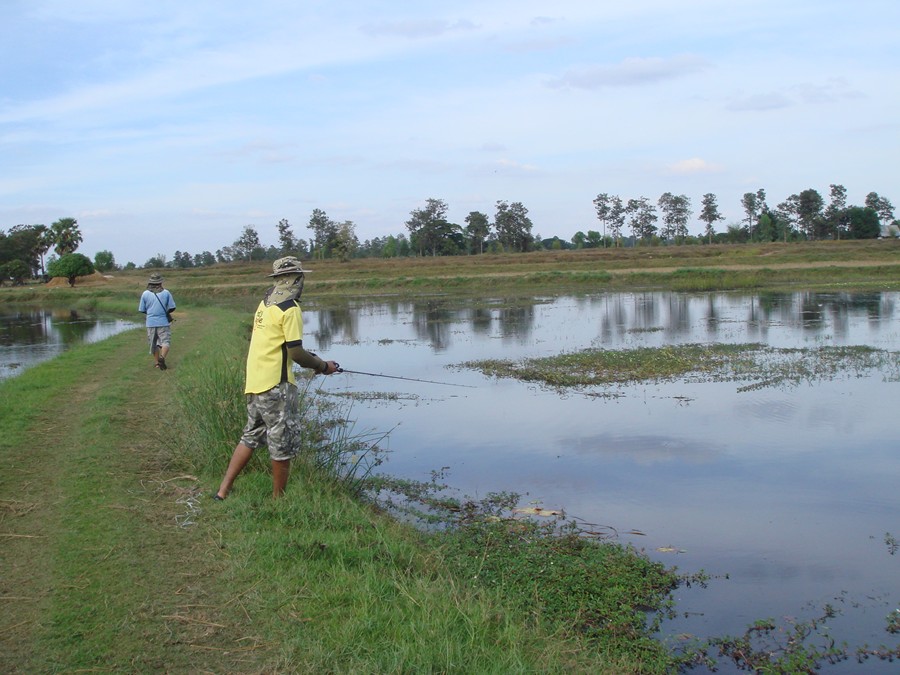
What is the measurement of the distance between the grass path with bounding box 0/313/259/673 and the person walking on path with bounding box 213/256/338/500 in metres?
0.80

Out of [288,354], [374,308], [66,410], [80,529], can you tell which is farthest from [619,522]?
[374,308]

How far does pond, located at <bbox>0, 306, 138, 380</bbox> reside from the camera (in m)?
19.2

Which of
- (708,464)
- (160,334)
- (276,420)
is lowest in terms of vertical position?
(708,464)

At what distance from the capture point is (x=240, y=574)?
4.82 meters

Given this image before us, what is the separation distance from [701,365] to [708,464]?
646 cm

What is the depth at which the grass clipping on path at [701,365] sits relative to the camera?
44.6 ft

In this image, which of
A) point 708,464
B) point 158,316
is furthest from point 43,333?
point 708,464

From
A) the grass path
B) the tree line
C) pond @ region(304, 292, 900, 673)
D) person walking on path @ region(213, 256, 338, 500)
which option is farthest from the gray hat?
the tree line

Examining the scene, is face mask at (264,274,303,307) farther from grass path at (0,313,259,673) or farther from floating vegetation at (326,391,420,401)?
floating vegetation at (326,391,420,401)

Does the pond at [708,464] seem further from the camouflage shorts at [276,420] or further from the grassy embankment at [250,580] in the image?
the camouflage shorts at [276,420]

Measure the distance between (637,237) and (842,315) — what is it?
60.0 meters

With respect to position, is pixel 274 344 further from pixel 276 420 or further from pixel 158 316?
pixel 158 316

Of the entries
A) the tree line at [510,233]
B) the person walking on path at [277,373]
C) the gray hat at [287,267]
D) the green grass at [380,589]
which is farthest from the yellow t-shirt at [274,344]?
the tree line at [510,233]

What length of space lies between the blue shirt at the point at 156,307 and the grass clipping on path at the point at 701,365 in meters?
6.06
